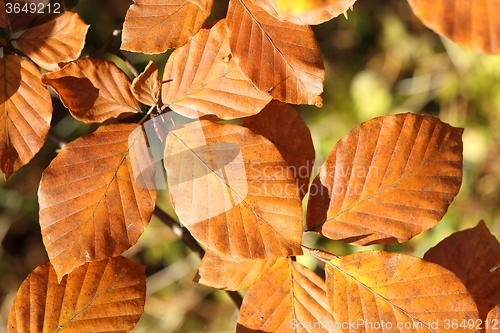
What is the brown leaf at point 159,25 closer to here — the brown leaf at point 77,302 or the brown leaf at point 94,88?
the brown leaf at point 94,88

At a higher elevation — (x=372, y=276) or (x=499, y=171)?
(x=372, y=276)

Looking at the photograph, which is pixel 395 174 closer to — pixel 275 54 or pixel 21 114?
pixel 275 54

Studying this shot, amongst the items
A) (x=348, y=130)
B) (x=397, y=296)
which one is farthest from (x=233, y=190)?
(x=348, y=130)

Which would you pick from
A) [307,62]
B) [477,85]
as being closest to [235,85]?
[307,62]

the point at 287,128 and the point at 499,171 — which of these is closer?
the point at 287,128

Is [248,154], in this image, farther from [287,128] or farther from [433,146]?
[433,146]

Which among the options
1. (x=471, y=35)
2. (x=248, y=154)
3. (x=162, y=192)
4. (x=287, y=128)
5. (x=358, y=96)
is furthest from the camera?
(x=358, y=96)
